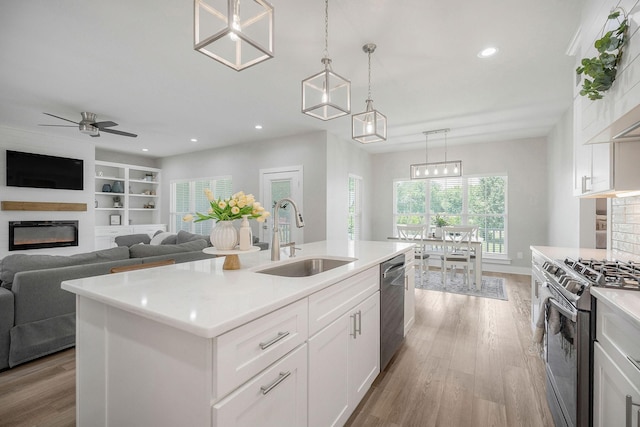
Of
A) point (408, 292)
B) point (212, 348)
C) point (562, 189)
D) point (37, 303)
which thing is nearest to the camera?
point (212, 348)

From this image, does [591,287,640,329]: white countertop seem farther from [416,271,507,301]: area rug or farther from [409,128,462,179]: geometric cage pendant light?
[409,128,462,179]: geometric cage pendant light

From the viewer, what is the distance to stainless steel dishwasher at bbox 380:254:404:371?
214 centimetres

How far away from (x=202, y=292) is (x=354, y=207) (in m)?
5.38

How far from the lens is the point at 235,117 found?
4.44 meters

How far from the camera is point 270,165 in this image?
571 centimetres

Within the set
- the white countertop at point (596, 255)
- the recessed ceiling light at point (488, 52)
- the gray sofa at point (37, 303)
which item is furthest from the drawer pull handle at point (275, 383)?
the recessed ceiling light at point (488, 52)

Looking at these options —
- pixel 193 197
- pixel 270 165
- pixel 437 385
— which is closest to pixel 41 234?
pixel 193 197

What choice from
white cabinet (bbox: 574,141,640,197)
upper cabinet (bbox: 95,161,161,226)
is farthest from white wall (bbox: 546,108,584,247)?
upper cabinet (bbox: 95,161,161,226)

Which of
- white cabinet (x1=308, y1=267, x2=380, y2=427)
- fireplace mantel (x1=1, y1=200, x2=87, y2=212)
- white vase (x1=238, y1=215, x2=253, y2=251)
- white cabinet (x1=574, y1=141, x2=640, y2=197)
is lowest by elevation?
white cabinet (x1=308, y1=267, x2=380, y2=427)

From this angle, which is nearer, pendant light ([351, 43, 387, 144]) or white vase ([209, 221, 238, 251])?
white vase ([209, 221, 238, 251])

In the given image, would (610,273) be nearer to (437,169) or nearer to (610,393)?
(610,393)

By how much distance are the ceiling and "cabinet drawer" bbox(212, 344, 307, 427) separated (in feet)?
7.41

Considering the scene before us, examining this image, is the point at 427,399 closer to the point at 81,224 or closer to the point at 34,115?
the point at 34,115

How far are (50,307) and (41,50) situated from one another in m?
2.27
